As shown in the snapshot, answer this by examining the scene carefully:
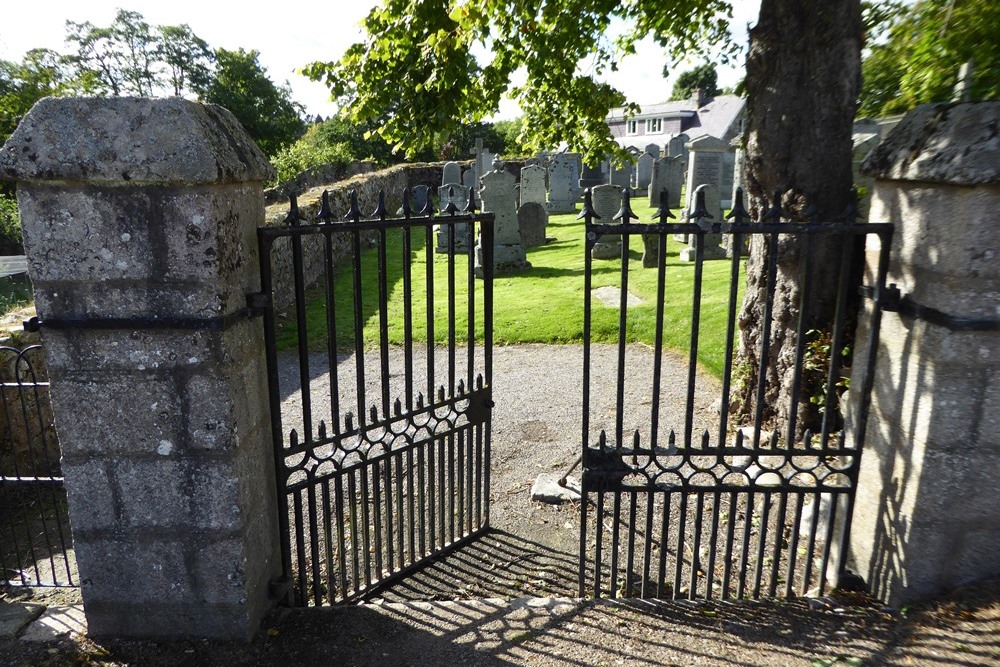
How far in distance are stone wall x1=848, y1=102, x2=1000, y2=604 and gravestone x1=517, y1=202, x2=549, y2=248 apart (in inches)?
548

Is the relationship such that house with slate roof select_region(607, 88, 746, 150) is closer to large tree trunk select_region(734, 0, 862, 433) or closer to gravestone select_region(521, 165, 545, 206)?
gravestone select_region(521, 165, 545, 206)

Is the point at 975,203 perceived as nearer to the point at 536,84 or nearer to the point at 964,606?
the point at 964,606

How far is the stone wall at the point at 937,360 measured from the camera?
279 cm

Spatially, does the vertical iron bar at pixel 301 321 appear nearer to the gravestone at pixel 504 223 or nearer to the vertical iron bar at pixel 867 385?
the vertical iron bar at pixel 867 385

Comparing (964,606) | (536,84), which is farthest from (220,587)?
(536,84)

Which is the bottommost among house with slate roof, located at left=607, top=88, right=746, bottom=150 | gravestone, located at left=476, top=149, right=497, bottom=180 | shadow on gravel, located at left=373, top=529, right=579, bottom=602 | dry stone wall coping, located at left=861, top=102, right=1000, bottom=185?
shadow on gravel, located at left=373, top=529, right=579, bottom=602

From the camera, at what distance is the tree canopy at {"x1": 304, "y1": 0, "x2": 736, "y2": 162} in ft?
19.0

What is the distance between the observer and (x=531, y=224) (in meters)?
17.2

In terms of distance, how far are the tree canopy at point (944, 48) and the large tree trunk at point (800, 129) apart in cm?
46

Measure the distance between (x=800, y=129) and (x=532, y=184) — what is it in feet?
47.7

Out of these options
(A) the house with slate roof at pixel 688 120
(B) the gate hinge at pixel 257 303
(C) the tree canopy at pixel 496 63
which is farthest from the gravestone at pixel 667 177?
(A) the house with slate roof at pixel 688 120

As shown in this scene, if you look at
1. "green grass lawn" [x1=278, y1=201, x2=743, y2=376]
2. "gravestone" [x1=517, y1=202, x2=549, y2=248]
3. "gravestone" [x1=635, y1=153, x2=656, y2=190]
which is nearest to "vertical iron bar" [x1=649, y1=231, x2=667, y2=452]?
"green grass lawn" [x1=278, y1=201, x2=743, y2=376]

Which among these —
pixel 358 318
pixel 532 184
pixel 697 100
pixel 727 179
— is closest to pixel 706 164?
pixel 727 179

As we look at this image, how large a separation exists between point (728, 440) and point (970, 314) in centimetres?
384
